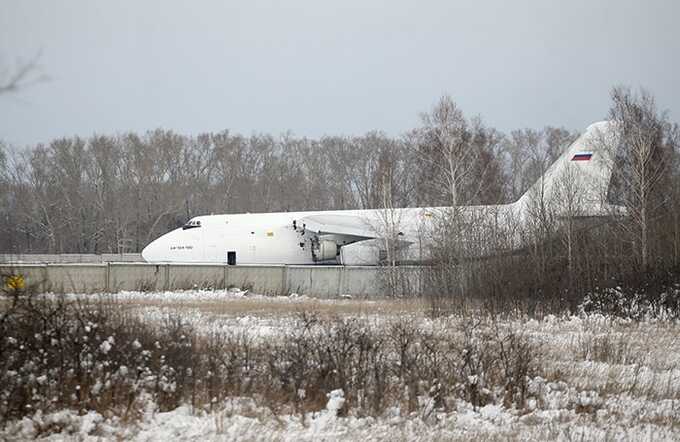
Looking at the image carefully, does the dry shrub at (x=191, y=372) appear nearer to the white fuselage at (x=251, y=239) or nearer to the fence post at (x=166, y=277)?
the fence post at (x=166, y=277)

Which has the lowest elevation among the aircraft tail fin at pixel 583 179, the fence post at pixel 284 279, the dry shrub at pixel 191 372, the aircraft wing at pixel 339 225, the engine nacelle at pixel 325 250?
the dry shrub at pixel 191 372

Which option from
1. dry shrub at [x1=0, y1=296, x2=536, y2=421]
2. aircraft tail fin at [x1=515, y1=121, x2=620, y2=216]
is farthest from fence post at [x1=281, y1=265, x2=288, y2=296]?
dry shrub at [x1=0, y1=296, x2=536, y2=421]

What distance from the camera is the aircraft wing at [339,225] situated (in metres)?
34.4

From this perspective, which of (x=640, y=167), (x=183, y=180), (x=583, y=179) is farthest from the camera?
(x=183, y=180)

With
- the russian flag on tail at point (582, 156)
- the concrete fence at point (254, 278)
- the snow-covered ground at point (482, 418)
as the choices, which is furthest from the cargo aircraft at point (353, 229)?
the snow-covered ground at point (482, 418)

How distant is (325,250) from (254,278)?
19.2ft

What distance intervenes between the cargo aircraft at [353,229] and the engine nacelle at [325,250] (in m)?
0.05

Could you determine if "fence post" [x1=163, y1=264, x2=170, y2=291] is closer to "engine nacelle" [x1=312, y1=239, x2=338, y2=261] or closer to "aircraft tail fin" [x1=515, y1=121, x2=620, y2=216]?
"engine nacelle" [x1=312, y1=239, x2=338, y2=261]

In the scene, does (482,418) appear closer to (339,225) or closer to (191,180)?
(339,225)

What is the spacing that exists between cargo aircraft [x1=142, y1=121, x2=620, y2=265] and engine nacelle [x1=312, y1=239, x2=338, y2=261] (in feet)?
0.16

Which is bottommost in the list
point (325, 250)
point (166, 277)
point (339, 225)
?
point (166, 277)

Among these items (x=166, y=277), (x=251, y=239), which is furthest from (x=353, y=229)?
(x=166, y=277)

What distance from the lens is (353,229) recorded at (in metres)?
35.0

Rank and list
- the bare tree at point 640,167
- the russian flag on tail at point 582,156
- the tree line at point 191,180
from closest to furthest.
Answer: the bare tree at point 640,167, the russian flag on tail at point 582,156, the tree line at point 191,180
